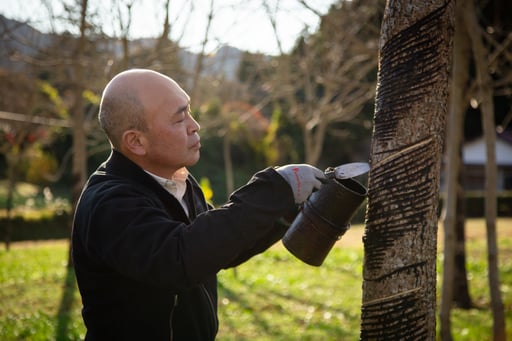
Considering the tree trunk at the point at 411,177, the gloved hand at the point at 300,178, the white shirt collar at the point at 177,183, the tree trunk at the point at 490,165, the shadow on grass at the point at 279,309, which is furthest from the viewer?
the shadow on grass at the point at 279,309

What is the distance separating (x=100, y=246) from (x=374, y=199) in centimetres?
101

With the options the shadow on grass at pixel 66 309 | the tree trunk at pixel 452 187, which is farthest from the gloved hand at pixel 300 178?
the shadow on grass at pixel 66 309

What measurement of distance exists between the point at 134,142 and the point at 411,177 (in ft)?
3.39

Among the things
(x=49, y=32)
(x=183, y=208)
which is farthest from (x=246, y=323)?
(x=49, y=32)

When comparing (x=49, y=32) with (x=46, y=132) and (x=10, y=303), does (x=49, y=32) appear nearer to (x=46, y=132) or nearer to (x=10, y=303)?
(x=10, y=303)

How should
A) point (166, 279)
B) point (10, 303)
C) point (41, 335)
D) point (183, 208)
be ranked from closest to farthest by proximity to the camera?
point (166, 279)
point (183, 208)
point (41, 335)
point (10, 303)

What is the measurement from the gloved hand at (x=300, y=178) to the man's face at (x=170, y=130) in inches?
14.5

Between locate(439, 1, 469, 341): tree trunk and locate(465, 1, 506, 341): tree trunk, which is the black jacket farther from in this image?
locate(465, 1, 506, 341): tree trunk

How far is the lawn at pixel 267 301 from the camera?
553cm

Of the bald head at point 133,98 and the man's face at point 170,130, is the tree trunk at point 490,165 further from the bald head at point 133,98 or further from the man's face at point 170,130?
the bald head at point 133,98

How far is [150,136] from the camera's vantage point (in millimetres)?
1918

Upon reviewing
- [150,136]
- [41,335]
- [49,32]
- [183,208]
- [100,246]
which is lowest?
[41,335]

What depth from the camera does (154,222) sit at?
1.67 meters

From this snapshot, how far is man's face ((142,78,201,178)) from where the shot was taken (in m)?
1.90
